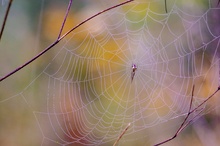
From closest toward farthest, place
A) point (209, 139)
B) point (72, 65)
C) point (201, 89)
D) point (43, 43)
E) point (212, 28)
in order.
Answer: point (209, 139), point (201, 89), point (212, 28), point (72, 65), point (43, 43)

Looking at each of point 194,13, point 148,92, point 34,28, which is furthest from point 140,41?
point 34,28

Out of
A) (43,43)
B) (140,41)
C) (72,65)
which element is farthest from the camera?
(43,43)

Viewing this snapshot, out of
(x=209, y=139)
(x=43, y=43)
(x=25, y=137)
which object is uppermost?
(x=43, y=43)

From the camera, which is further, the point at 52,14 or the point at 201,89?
the point at 52,14

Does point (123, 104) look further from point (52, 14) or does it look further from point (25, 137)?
point (52, 14)

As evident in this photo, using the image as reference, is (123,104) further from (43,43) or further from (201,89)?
(43,43)

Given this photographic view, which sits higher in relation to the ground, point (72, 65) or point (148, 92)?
point (72, 65)
